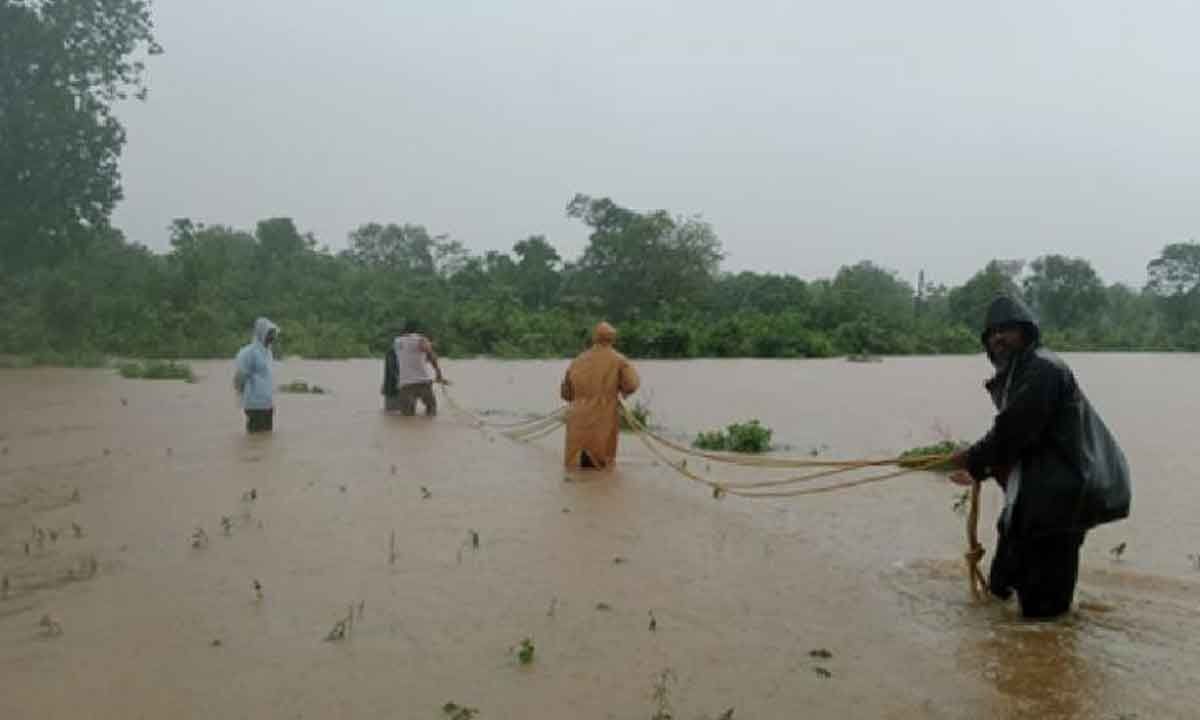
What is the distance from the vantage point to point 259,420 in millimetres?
11406

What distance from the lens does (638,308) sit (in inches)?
1668

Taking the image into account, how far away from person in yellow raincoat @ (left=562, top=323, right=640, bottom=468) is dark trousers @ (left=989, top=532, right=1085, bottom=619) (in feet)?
15.2

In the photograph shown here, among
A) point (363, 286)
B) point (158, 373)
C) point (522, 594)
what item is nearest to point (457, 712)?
point (522, 594)

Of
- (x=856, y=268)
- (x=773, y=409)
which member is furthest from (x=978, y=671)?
(x=856, y=268)

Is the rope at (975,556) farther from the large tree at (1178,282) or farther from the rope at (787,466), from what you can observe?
the large tree at (1178,282)

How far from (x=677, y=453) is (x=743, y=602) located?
19.1 feet

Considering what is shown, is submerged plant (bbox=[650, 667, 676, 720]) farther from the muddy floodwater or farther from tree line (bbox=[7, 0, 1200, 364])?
tree line (bbox=[7, 0, 1200, 364])

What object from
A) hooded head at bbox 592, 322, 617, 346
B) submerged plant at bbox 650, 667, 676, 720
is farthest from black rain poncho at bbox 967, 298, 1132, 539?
hooded head at bbox 592, 322, 617, 346

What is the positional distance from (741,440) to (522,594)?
21.7 feet

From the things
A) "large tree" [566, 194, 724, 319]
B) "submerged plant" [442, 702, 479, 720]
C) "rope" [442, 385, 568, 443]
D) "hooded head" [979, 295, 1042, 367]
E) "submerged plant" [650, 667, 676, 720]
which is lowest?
"submerged plant" [442, 702, 479, 720]

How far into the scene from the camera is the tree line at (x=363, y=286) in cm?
2478

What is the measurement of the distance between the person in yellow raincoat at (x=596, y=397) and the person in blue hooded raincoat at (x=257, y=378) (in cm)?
373

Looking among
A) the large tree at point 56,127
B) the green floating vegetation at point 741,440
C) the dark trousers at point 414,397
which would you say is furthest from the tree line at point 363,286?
the green floating vegetation at point 741,440

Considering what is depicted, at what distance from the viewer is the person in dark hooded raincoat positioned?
4695 millimetres
